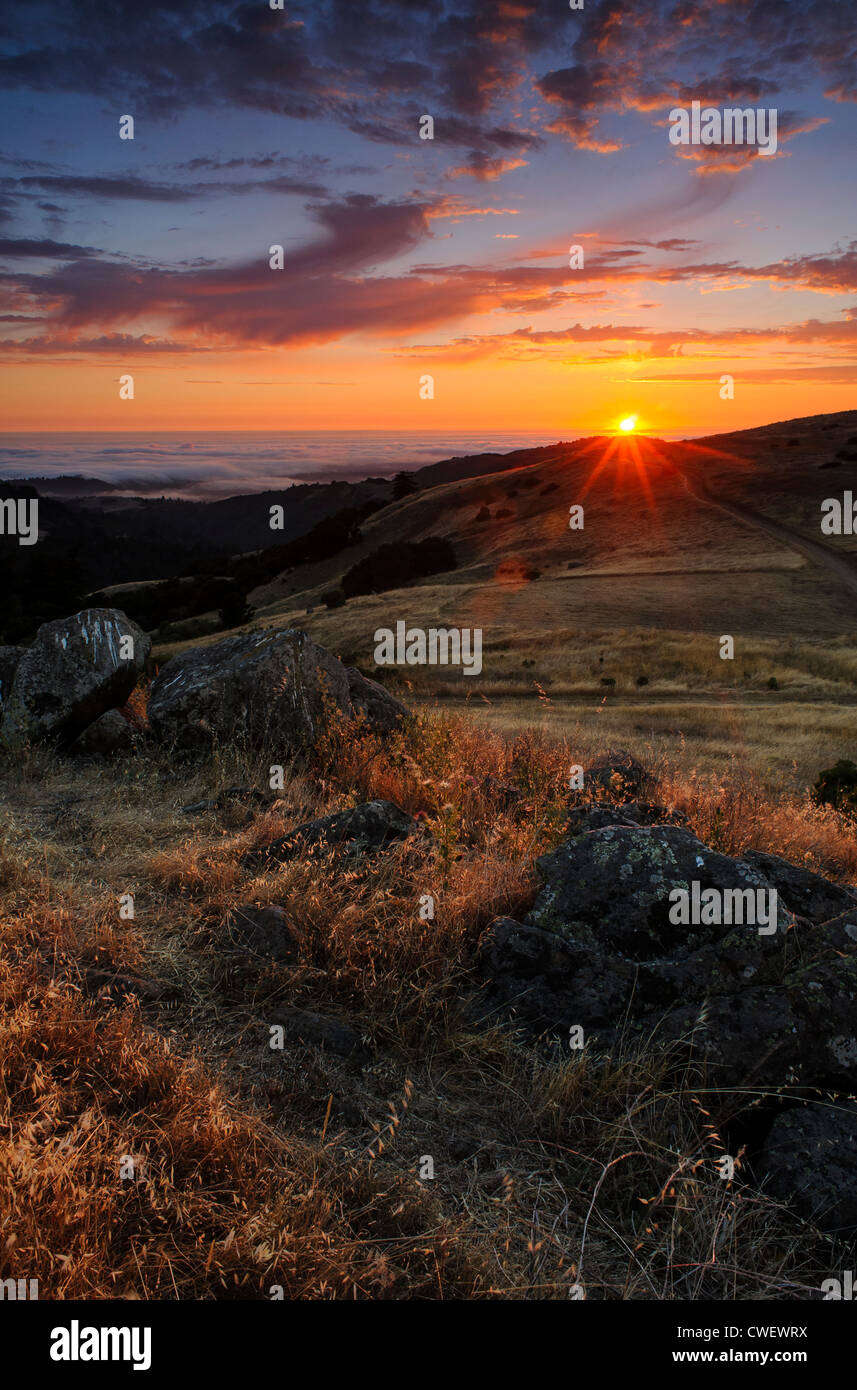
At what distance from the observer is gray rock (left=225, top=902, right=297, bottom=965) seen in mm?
4051

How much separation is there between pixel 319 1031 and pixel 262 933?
0.74m

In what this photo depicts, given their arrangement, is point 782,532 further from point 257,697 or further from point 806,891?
point 806,891

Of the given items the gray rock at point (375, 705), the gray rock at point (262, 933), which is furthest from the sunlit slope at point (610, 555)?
the gray rock at point (262, 933)

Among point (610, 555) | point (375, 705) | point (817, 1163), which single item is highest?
point (610, 555)

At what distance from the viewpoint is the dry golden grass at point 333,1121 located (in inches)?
93.4

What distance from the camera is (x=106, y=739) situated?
8984 millimetres

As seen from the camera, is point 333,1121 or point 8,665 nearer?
point 333,1121

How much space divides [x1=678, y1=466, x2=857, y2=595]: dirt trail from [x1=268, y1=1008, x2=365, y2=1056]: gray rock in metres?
46.5

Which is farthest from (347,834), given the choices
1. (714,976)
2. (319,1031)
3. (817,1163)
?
(817,1163)

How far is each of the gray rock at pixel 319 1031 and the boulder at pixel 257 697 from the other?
500 cm

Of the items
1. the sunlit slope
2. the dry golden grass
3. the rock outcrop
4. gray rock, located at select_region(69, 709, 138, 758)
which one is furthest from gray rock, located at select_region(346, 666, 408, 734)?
the sunlit slope

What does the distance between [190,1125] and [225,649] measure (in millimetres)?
7608

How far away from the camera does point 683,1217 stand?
271cm

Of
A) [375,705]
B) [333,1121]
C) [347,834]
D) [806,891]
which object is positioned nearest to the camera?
[333,1121]
